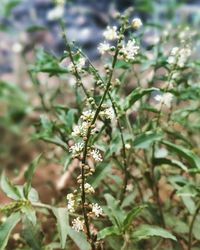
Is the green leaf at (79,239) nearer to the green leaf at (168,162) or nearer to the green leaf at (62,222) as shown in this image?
the green leaf at (62,222)

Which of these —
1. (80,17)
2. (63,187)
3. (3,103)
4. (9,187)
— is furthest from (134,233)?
(80,17)

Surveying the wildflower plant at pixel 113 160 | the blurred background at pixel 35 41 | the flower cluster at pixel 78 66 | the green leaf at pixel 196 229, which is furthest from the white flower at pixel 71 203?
the blurred background at pixel 35 41

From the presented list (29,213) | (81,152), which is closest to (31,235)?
(29,213)

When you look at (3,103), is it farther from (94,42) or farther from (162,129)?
(162,129)

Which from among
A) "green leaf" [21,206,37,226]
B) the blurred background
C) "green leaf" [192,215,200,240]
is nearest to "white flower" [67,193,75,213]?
"green leaf" [21,206,37,226]

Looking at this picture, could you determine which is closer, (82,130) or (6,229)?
(82,130)

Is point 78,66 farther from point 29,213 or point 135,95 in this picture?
point 29,213
